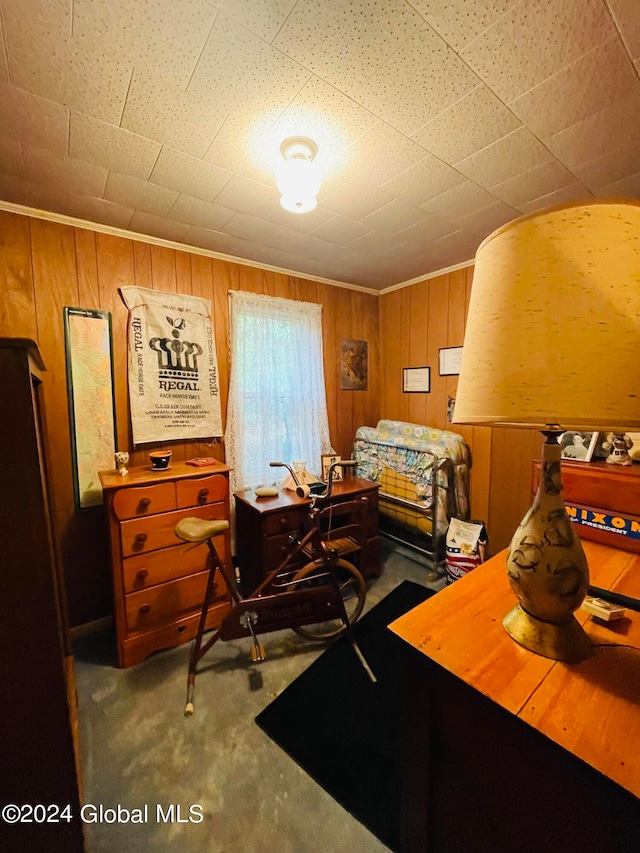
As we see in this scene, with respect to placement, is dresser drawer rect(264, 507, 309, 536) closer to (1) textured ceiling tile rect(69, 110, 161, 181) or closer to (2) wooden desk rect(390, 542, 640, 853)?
(2) wooden desk rect(390, 542, 640, 853)

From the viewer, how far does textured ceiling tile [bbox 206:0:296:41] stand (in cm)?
88

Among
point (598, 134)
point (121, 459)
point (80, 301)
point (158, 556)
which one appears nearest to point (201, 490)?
point (158, 556)

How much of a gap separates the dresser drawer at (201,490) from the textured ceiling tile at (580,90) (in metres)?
2.16

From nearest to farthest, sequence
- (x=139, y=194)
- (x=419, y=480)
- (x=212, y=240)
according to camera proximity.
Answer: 1. (x=139, y=194)
2. (x=212, y=240)
3. (x=419, y=480)

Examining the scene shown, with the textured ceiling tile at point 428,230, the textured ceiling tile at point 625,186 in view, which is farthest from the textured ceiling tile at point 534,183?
the textured ceiling tile at point 428,230

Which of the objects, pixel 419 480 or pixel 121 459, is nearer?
pixel 121 459


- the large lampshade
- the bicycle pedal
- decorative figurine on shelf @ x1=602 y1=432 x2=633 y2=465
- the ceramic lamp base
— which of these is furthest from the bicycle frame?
decorative figurine on shelf @ x1=602 y1=432 x2=633 y2=465

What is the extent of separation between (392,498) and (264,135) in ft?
8.17

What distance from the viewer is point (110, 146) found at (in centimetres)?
138

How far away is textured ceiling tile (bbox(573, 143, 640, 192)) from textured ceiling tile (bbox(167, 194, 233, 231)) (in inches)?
70.9

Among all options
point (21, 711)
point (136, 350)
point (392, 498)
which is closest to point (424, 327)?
point (392, 498)

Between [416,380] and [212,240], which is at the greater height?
[212,240]

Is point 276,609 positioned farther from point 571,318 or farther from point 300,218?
point 300,218

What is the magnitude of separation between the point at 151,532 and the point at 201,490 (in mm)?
333
